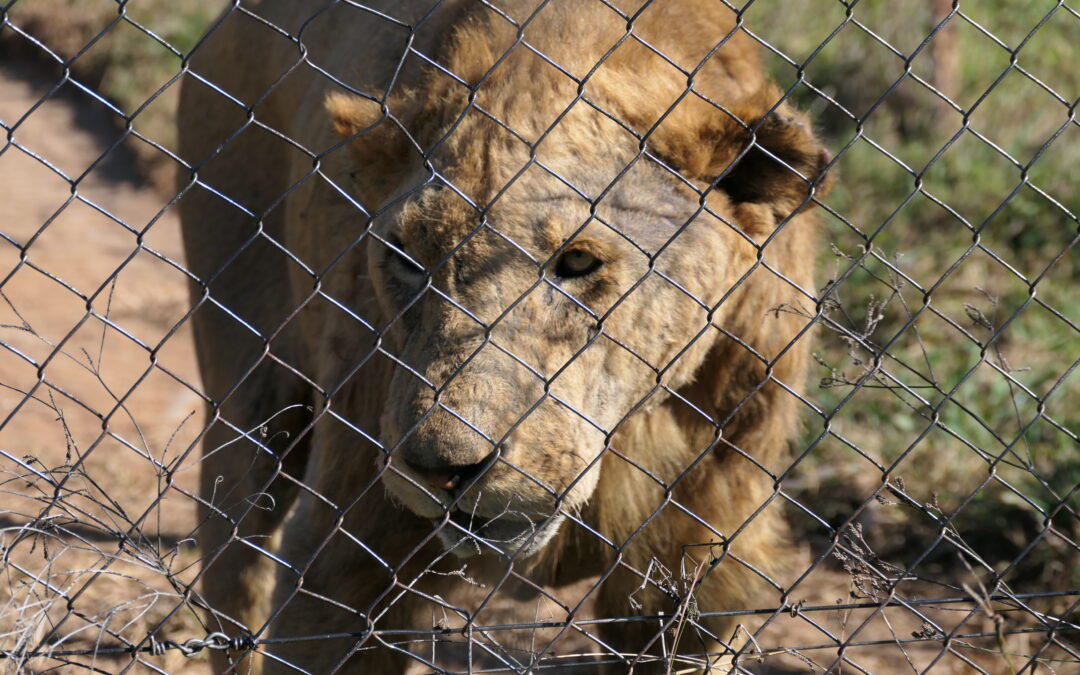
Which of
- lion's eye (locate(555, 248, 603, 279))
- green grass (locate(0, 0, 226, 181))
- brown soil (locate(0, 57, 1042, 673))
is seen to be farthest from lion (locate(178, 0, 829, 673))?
green grass (locate(0, 0, 226, 181))

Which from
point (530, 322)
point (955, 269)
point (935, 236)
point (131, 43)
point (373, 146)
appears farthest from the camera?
point (131, 43)

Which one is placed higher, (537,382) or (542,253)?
(542,253)

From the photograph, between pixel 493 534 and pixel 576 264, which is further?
pixel 576 264

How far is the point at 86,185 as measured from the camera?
7.61 metres

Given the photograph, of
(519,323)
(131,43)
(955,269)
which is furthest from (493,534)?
(131,43)

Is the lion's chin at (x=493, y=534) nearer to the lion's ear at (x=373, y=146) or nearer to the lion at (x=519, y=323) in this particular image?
the lion at (x=519, y=323)

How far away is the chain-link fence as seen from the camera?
2258 millimetres

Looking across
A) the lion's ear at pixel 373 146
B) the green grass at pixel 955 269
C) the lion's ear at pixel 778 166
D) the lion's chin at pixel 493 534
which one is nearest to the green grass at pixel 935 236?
the green grass at pixel 955 269

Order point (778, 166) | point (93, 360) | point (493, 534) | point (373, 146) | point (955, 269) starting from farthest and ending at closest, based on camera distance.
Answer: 1. point (93, 360)
2. point (955, 269)
3. point (373, 146)
4. point (778, 166)
5. point (493, 534)

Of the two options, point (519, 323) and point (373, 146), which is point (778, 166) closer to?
point (519, 323)

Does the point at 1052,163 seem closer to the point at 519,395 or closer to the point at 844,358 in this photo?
the point at 844,358

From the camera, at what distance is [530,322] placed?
7.93 ft

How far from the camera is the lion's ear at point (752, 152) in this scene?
251 cm

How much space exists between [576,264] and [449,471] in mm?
557
